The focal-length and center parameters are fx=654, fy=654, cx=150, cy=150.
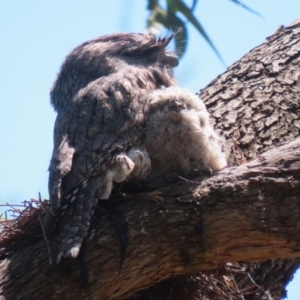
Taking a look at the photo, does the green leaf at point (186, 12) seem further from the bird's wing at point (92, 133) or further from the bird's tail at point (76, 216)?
the bird's tail at point (76, 216)

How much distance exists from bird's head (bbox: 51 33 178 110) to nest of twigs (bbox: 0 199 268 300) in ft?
2.92

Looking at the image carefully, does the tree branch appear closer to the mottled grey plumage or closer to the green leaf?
the mottled grey plumage

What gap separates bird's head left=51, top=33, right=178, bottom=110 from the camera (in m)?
4.00

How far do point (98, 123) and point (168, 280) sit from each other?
0.88 m

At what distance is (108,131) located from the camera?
11.1 feet

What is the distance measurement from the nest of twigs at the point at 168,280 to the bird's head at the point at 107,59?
0.89m

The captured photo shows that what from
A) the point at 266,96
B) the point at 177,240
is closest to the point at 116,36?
the point at 266,96

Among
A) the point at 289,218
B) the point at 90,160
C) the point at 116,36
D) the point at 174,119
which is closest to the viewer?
the point at 289,218

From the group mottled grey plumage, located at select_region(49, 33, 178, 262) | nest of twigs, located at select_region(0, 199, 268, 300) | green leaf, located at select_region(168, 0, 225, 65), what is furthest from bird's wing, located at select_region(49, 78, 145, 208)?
green leaf, located at select_region(168, 0, 225, 65)

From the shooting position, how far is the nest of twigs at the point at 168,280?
322 centimetres

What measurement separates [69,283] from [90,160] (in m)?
0.63

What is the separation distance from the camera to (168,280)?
131 inches

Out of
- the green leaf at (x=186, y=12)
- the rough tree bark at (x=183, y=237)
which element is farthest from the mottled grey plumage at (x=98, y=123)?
the green leaf at (x=186, y=12)

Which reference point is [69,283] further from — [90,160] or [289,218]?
[289,218]
